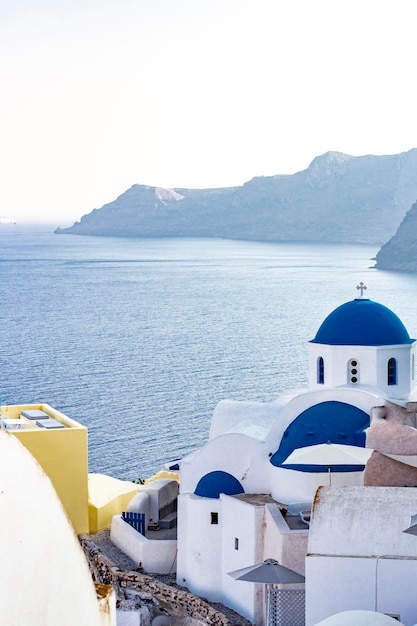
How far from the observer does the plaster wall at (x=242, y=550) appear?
61.4 feet

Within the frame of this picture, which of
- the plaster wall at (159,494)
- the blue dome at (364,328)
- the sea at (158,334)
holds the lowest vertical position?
the sea at (158,334)

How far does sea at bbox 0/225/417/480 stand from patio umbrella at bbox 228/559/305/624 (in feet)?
65.4

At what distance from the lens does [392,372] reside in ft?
73.2

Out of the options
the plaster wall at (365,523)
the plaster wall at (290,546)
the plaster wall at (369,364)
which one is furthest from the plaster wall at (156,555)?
the plaster wall at (365,523)

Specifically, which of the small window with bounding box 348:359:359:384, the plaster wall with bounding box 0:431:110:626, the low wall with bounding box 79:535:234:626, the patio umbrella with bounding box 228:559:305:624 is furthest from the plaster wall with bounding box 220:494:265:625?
the plaster wall with bounding box 0:431:110:626

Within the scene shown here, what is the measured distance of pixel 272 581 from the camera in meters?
16.7

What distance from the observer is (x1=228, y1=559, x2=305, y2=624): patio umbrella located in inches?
657

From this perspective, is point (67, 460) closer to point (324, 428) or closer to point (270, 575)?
point (324, 428)

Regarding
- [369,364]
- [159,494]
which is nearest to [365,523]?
[369,364]

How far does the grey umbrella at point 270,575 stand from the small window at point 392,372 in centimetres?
638

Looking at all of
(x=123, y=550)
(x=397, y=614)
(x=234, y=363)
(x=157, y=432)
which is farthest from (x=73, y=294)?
(x=397, y=614)

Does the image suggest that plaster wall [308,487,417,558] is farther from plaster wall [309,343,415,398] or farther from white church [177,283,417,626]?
plaster wall [309,343,415,398]

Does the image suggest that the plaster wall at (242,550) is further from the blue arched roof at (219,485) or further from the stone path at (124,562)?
the blue arched roof at (219,485)

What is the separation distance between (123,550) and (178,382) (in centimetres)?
3415
